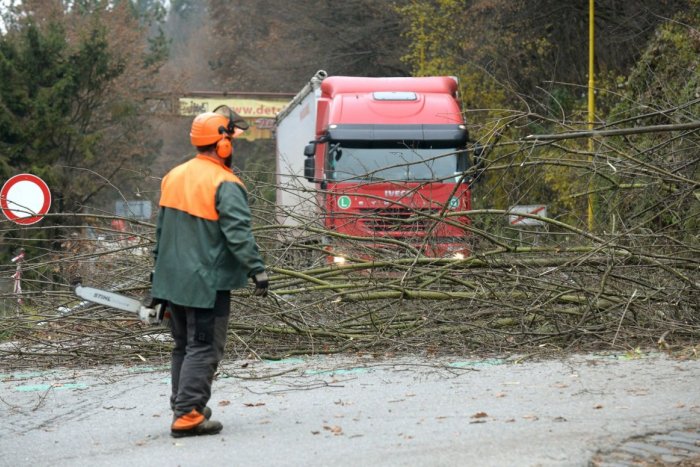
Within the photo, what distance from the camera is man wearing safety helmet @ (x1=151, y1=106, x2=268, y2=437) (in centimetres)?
690

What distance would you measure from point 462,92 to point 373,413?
26.6 m

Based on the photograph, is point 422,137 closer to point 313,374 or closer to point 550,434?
point 313,374

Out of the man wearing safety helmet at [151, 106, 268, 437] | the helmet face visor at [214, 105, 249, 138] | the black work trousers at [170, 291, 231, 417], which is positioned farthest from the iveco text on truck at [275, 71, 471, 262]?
the black work trousers at [170, 291, 231, 417]

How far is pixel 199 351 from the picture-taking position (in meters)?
6.98

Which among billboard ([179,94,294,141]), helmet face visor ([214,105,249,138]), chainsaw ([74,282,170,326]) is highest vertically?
billboard ([179,94,294,141])

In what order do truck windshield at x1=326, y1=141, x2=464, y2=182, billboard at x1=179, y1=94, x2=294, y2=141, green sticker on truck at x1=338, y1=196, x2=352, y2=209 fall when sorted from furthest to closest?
1. billboard at x1=179, y1=94, x2=294, y2=141
2. truck windshield at x1=326, y1=141, x2=464, y2=182
3. green sticker on truck at x1=338, y1=196, x2=352, y2=209

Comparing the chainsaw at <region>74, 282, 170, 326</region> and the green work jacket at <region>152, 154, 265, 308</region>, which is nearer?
the green work jacket at <region>152, 154, 265, 308</region>

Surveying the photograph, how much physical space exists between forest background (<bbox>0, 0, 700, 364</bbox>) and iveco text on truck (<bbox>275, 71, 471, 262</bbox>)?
16.6 inches

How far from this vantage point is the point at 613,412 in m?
7.11

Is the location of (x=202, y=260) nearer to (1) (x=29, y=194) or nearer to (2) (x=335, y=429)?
(2) (x=335, y=429)

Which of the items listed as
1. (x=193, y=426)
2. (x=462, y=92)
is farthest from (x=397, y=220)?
(x=462, y=92)

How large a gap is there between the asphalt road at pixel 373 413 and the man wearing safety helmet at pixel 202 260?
1.04ft

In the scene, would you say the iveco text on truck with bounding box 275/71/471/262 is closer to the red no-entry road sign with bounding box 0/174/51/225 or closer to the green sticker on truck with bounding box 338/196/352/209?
the green sticker on truck with bounding box 338/196/352/209

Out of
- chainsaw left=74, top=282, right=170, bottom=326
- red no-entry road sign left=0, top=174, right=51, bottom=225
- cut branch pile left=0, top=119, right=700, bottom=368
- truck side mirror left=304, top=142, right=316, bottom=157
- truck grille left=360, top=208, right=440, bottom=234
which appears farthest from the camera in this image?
truck side mirror left=304, top=142, right=316, bottom=157
